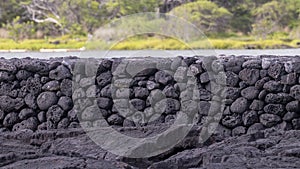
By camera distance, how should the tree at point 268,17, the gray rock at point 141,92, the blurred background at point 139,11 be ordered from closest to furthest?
1. the gray rock at point 141,92
2. the blurred background at point 139,11
3. the tree at point 268,17

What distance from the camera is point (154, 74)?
564 cm

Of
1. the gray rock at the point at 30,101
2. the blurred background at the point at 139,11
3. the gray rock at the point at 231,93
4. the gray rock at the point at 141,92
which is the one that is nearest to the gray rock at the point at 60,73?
the gray rock at the point at 30,101

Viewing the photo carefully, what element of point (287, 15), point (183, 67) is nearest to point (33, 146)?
point (183, 67)

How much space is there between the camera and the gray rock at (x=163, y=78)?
5.60 m

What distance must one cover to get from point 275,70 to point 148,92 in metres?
1.23

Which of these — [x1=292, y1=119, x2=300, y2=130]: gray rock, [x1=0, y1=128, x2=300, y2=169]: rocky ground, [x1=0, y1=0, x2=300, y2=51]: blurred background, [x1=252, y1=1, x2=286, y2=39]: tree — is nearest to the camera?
[x1=0, y1=128, x2=300, y2=169]: rocky ground

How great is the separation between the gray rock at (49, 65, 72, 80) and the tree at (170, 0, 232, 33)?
15.6 meters

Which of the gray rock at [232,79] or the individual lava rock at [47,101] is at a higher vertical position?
the gray rock at [232,79]

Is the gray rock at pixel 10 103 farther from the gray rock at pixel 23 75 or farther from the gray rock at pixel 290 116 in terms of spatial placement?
the gray rock at pixel 290 116

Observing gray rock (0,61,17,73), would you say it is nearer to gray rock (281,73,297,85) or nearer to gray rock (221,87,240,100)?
gray rock (221,87,240,100)

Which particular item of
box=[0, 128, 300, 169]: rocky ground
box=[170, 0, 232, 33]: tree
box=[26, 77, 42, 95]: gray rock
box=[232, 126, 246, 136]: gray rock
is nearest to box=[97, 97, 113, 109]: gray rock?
box=[26, 77, 42, 95]: gray rock

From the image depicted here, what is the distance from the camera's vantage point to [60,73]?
5660 mm

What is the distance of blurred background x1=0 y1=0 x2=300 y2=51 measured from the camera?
21391 mm

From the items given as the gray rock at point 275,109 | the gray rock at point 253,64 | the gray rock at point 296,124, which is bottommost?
the gray rock at point 296,124
